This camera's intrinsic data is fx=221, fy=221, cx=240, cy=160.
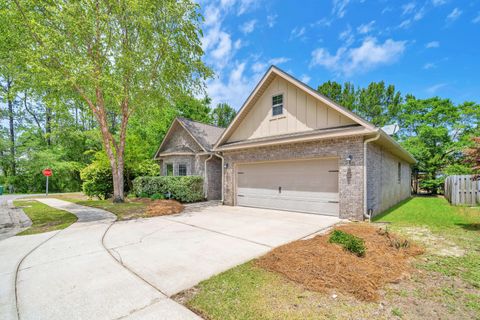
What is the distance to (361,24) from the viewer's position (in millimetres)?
11523

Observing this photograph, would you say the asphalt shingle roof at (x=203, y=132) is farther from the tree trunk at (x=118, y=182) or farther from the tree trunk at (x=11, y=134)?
the tree trunk at (x=11, y=134)

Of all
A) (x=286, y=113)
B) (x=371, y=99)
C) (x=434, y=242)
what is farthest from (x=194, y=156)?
(x=371, y=99)

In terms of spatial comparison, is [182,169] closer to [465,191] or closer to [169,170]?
[169,170]

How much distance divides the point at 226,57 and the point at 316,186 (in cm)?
1066

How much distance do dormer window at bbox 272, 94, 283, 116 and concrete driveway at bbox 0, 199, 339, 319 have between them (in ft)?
16.4

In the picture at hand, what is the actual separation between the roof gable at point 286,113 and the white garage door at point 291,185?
1.48 metres

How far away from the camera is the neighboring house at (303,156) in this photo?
7711 mm

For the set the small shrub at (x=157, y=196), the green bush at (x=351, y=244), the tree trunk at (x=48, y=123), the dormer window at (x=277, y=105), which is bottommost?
the small shrub at (x=157, y=196)

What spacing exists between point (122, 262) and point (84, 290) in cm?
100

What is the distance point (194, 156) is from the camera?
48.2 ft

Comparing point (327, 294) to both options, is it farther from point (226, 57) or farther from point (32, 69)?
point (226, 57)

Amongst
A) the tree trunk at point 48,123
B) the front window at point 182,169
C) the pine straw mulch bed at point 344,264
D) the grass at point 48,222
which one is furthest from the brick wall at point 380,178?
the tree trunk at point 48,123

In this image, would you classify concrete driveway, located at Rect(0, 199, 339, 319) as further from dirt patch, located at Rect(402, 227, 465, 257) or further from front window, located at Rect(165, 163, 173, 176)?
front window, located at Rect(165, 163, 173, 176)

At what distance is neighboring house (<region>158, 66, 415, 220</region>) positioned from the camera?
7.71m
